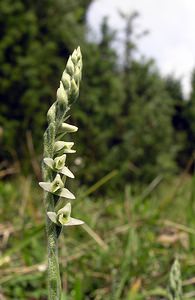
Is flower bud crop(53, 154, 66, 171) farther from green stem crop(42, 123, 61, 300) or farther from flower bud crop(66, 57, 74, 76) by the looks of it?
flower bud crop(66, 57, 74, 76)

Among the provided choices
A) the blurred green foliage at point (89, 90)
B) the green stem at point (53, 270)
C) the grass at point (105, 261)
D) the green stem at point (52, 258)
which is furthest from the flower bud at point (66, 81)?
the blurred green foliage at point (89, 90)

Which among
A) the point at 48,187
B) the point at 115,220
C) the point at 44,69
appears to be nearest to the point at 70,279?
the point at 115,220

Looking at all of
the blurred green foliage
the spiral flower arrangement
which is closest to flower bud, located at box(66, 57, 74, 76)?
the spiral flower arrangement

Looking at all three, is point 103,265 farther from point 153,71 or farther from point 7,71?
point 153,71

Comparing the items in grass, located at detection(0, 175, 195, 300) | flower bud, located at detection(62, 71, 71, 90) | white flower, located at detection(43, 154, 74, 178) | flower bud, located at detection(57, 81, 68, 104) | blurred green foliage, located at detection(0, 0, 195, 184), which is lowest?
grass, located at detection(0, 175, 195, 300)

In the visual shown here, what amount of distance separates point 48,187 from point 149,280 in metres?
1.64

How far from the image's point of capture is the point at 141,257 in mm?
2332

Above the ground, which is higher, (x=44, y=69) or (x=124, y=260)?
(x=44, y=69)

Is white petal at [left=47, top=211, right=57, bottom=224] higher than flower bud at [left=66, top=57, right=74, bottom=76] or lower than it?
lower

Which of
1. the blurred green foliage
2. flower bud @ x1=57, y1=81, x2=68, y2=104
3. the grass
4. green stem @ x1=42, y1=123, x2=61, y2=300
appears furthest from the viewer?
the blurred green foliage

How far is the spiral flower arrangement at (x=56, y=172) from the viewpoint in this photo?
72 centimetres

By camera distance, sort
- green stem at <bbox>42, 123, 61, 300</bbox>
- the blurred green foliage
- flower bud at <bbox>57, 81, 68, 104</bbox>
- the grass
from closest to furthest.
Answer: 1. green stem at <bbox>42, 123, 61, 300</bbox>
2. flower bud at <bbox>57, 81, 68, 104</bbox>
3. the grass
4. the blurred green foliage

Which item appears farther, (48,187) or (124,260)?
(124,260)

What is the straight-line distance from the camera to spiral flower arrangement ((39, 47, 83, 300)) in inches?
28.3
